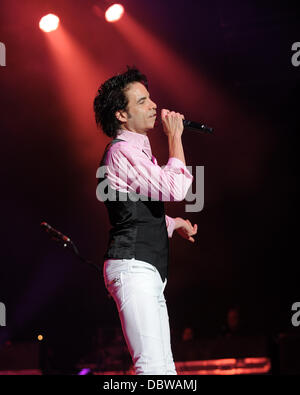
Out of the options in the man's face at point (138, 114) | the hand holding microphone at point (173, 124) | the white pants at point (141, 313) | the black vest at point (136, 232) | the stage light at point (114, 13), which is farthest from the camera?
the stage light at point (114, 13)

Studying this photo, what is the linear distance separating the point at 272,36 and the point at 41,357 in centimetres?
449

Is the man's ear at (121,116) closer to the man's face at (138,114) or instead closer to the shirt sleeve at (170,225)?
the man's face at (138,114)

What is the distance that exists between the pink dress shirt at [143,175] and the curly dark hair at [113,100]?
0.78ft

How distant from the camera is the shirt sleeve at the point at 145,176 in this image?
2287 millimetres

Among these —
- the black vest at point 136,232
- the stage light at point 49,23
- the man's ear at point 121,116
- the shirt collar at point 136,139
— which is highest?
the stage light at point 49,23

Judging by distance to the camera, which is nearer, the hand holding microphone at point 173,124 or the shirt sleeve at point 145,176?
the shirt sleeve at point 145,176

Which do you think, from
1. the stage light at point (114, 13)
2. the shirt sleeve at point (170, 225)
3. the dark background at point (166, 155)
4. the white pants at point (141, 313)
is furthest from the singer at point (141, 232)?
the stage light at point (114, 13)

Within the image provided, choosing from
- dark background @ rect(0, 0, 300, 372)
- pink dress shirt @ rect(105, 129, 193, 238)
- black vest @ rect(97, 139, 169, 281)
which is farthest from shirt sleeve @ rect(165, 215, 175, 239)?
dark background @ rect(0, 0, 300, 372)

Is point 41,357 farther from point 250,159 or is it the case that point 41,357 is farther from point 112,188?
point 112,188

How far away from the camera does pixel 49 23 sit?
598 centimetres

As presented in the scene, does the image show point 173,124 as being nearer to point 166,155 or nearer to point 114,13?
point 114,13

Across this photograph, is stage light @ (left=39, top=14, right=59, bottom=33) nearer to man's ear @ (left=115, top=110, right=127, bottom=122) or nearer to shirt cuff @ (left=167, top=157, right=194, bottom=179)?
man's ear @ (left=115, top=110, right=127, bottom=122)

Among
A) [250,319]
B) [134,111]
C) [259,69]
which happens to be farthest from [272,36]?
[250,319]

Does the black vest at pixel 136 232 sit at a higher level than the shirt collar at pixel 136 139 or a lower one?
lower
